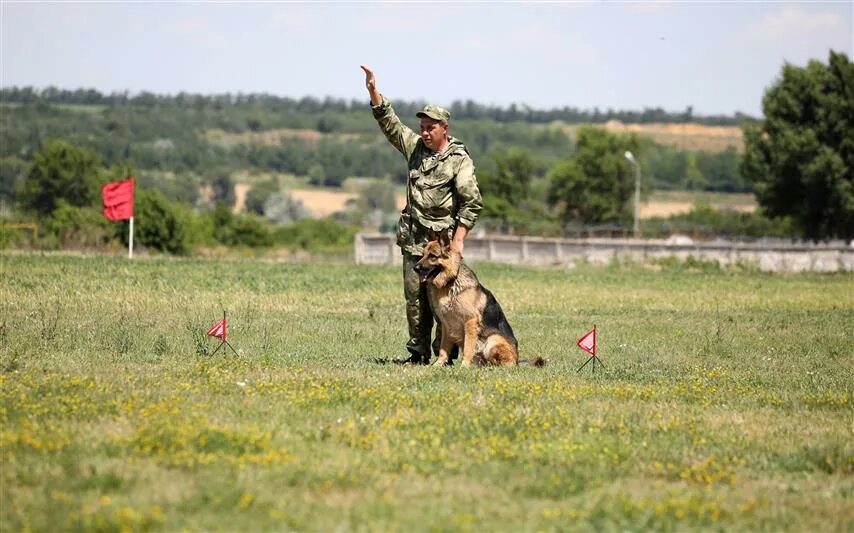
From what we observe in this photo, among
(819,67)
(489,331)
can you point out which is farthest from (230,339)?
(819,67)

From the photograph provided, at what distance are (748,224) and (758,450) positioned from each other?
85.0 meters

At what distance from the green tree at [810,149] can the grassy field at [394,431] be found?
52.4m

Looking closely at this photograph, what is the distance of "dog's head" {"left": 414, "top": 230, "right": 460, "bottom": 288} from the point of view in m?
14.3

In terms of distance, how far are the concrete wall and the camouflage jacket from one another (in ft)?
108

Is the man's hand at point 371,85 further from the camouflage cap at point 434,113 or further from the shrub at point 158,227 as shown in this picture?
the shrub at point 158,227

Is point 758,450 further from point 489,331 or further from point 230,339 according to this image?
point 230,339

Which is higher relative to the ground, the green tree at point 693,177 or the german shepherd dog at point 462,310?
the green tree at point 693,177

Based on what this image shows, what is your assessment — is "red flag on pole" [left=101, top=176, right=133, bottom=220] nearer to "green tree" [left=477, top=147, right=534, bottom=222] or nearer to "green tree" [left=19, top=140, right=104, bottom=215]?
"green tree" [left=19, top=140, right=104, bottom=215]

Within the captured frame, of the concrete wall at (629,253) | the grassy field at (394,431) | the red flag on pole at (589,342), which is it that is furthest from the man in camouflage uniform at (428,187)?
the concrete wall at (629,253)

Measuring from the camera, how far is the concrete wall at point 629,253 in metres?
48.5

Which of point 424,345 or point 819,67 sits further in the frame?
point 819,67

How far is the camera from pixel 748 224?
92.8 m

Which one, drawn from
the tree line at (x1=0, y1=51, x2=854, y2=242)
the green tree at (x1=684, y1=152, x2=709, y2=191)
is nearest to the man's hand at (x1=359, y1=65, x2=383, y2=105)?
the tree line at (x1=0, y1=51, x2=854, y2=242)

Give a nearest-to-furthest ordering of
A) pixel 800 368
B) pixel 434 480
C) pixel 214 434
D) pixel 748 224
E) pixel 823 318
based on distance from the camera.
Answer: pixel 434 480 → pixel 214 434 → pixel 800 368 → pixel 823 318 → pixel 748 224
